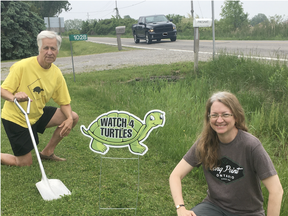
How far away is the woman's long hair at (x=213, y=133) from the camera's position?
203 cm

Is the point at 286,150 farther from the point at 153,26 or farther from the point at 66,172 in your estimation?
the point at 153,26

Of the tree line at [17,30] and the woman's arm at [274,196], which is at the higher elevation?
the tree line at [17,30]

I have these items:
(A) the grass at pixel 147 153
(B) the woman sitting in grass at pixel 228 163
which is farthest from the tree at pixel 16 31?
(B) the woman sitting in grass at pixel 228 163

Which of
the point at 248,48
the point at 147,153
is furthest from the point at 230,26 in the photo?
the point at 147,153

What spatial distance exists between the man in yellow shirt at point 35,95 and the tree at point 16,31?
1722 cm

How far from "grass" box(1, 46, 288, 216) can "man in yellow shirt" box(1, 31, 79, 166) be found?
1.08 feet

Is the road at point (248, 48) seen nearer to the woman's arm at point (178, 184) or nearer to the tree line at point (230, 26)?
the tree line at point (230, 26)

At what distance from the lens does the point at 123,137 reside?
267 centimetres

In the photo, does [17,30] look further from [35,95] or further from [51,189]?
[51,189]

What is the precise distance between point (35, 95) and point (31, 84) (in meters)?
0.13

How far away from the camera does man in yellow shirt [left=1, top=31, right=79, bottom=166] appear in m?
3.26

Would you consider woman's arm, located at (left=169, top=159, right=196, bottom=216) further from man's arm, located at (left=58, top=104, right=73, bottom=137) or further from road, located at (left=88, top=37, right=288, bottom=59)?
road, located at (left=88, top=37, right=288, bottom=59)

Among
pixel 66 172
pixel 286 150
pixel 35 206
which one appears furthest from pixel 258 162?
pixel 286 150

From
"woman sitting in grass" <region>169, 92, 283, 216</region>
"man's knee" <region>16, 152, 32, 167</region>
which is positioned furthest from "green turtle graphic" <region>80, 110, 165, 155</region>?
"man's knee" <region>16, 152, 32, 167</region>
